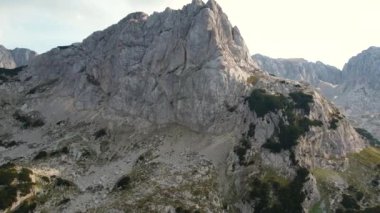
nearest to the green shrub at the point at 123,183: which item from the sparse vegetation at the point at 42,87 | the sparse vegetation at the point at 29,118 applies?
the sparse vegetation at the point at 29,118

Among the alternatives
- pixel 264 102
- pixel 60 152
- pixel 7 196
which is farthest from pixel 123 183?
pixel 264 102

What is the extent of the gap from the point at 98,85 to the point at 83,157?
1337 inches

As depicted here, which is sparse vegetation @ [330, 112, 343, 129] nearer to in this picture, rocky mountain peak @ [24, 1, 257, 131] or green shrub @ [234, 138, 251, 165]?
rocky mountain peak @ [24, 1, 257, 131]

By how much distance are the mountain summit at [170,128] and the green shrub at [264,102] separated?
12.2 inches

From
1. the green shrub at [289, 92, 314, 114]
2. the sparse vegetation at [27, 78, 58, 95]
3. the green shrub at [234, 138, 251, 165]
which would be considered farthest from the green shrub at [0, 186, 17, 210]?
the green shrub at [289, 92, 314, 114]

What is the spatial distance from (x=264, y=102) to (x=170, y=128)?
25.5m

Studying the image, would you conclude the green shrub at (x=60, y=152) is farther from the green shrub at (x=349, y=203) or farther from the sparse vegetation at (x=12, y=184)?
the green shrub at (x=349, y=203)

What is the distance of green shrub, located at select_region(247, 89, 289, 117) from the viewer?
4732 inches

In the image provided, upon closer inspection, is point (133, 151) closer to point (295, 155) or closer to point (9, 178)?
point (9, 178)

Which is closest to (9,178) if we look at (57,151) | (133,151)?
(57,151)

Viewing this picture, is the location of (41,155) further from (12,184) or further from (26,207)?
(26,207)

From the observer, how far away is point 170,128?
125938 mm

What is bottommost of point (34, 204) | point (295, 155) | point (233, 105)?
point (34, 204)

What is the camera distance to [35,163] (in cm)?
11300
